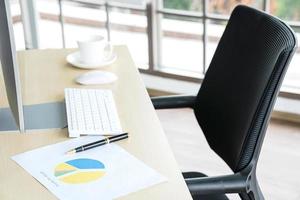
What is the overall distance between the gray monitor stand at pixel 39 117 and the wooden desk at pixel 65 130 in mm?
36

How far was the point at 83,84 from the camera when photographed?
69.3 inches

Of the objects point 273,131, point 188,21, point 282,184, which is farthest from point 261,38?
point 188,21

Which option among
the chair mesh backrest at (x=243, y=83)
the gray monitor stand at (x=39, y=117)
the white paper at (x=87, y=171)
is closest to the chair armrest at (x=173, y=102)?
the chair mesh backrest at (x=243, y=83)

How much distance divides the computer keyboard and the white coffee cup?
0.24 m

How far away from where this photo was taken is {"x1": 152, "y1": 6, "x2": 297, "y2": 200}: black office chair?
135 cm

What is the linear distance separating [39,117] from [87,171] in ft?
1.21

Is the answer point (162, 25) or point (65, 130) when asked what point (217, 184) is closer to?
point (65, 130)

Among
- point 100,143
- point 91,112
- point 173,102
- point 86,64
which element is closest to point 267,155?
point 173,102

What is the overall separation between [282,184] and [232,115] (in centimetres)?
113

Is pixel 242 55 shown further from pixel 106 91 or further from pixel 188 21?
pixel 188 21

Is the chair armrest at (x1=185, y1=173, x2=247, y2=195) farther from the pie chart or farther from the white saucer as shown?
the white saucer

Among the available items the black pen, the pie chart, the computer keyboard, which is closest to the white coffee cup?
the computer keyboard

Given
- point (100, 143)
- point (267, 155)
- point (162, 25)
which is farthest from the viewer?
point (162, 25)

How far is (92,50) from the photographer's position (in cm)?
190
